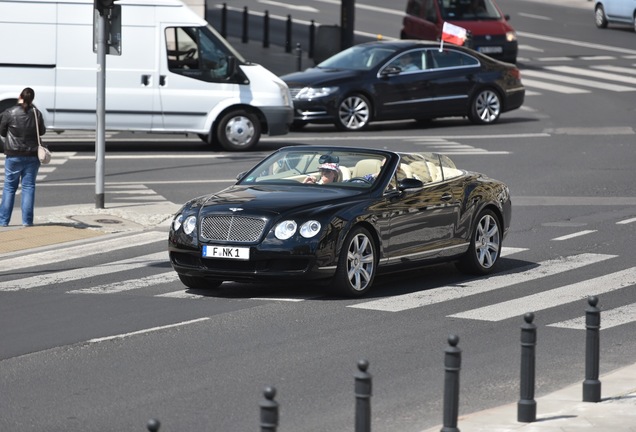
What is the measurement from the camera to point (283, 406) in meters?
9.23

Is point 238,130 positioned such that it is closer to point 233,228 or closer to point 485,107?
point 485,107

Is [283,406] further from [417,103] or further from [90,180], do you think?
[417,103]

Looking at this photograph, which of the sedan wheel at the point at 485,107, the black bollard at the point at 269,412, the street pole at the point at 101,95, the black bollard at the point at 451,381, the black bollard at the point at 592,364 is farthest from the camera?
the sedan wheel at the point at 485,107

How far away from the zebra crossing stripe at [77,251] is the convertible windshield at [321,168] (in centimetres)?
246

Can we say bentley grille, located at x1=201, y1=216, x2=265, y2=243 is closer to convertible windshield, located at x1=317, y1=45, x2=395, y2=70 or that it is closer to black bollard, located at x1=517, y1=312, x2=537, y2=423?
black bollard, located at x1=517, y1=312, x2=537, y2=423

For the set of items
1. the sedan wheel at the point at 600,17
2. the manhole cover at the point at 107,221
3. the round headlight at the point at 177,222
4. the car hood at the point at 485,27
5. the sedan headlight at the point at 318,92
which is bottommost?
the manhole cover at the point at 107,221

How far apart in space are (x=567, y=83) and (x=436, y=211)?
24.7 metres

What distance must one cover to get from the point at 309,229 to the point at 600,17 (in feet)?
126

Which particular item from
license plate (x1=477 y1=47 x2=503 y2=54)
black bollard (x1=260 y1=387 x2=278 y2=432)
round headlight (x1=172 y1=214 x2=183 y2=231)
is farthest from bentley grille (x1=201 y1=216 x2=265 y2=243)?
license plate (x1=477 y1=47 x2=503 y2=54)

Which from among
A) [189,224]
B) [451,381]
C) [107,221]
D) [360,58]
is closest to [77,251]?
[107,221]

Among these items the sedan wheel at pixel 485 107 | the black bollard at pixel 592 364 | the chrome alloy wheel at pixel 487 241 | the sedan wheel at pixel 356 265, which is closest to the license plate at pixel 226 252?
the sedan wheel at pixel 356 265

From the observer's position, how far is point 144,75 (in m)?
25.6

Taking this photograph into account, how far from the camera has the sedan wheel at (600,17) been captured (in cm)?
4938

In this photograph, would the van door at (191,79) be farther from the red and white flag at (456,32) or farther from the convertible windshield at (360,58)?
the red and white flag at (456,32)
